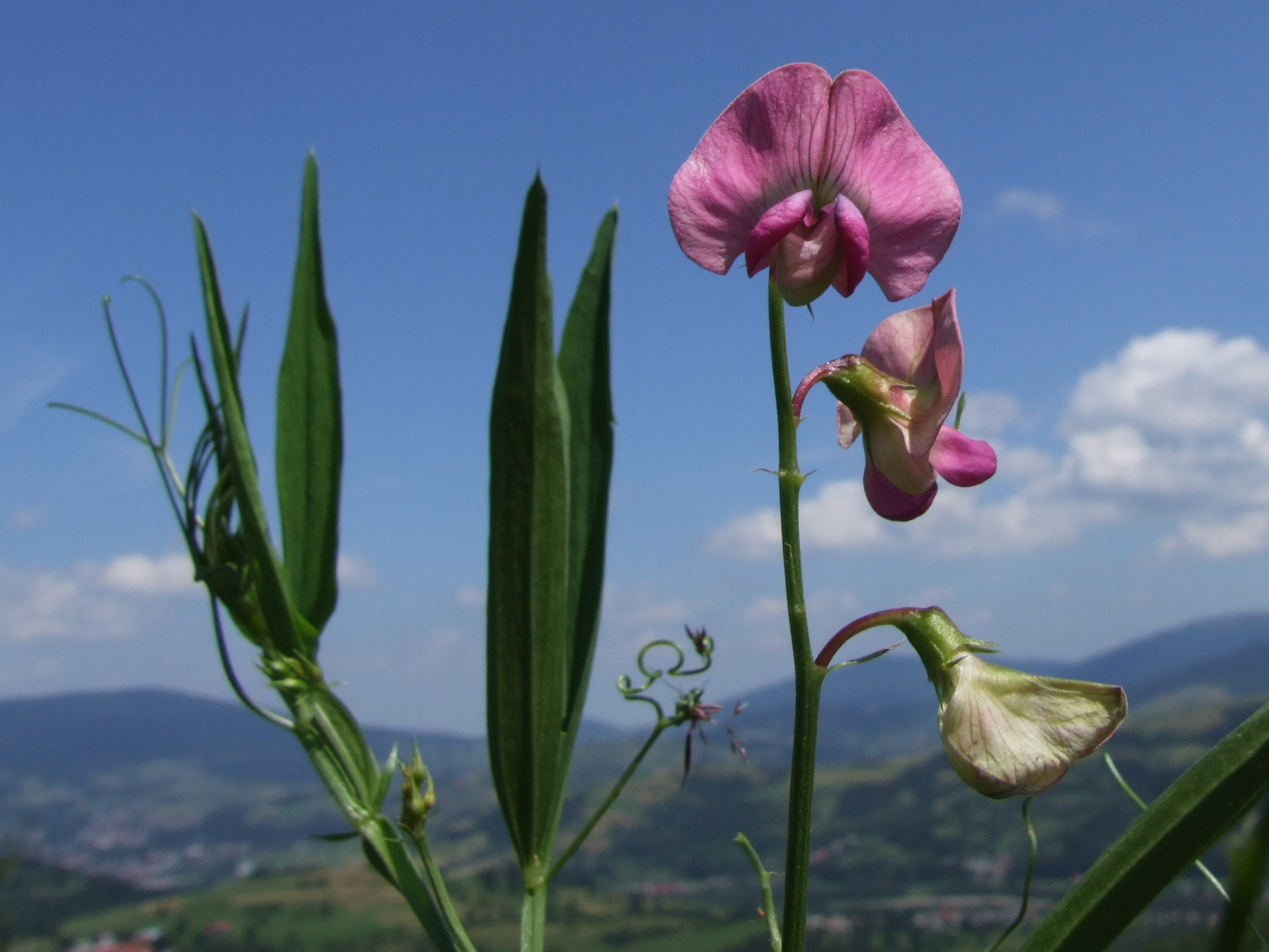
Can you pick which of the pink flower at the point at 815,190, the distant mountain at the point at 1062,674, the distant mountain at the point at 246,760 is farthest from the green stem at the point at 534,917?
the distant mountain at the point at 1062,674

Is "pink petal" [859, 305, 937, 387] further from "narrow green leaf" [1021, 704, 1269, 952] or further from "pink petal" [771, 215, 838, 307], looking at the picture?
"narrow green leaf" [1021, 704, 1269, 952]

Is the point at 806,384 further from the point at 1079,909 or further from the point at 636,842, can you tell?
the point at 636,842

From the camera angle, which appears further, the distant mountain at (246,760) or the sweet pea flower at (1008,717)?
the distant mountain at (246,760)

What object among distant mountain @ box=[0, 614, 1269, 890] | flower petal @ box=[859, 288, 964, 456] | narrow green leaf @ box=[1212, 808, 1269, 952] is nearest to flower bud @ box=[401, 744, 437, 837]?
flower petal @ box=[859, 288, 964, 456]

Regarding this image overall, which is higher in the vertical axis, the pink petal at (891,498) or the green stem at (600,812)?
the pink petal at (891,498)

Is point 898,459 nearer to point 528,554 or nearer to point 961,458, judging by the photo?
point 961,458

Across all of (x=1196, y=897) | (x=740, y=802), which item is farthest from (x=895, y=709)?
(x=1196, y=897)

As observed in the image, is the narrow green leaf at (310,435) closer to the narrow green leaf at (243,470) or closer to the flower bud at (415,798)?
the narrow green leaf at (243,470)
